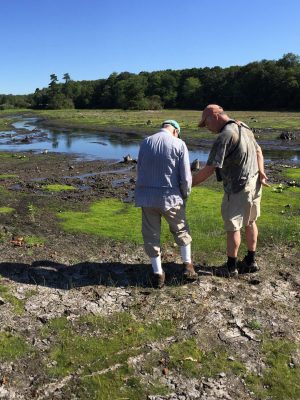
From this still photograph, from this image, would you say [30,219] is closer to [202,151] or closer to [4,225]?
[4,225]

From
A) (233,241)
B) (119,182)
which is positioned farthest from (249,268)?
(119,182)

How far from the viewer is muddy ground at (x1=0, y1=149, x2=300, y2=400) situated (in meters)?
5.06

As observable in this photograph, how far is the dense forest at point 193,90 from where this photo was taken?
103 meters

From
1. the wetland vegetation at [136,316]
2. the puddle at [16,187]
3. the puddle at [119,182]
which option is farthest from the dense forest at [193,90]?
the wetland vegetation at [136,316]

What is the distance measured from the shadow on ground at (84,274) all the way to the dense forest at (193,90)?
93602 millimetres

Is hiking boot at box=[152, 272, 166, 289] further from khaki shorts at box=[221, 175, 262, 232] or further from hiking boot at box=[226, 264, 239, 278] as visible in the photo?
khaki shorts at box=[221, 175, 262, 232]

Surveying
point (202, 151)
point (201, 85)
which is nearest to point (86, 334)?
point (202, 151)

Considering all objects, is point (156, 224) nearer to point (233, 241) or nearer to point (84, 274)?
point (233, 241)

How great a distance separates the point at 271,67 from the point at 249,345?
111912 millimetres

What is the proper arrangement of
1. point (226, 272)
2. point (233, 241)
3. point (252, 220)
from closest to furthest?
1. point (233, 241)
2. point (252, 220)
3. point (226, 272)

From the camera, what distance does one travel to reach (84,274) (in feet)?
25.9

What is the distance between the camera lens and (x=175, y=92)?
453ft

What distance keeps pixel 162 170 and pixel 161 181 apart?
0.57ft

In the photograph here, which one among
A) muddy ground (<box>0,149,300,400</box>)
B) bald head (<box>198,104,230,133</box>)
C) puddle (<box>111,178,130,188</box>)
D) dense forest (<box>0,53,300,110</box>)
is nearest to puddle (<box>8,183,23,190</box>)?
puddle (<box>111,178,130,188</box>)
